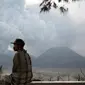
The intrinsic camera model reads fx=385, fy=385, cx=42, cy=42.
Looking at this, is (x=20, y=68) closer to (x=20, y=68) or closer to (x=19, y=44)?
(x=20, y=68)

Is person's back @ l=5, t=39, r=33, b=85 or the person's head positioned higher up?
the person's head

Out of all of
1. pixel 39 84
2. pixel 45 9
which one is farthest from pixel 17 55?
pixel 45 9

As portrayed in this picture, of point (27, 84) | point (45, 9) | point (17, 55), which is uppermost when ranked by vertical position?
point (45, 9)

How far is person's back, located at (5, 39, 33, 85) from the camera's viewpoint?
7.05m

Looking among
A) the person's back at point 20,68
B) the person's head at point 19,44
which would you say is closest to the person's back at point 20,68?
the person's back at point 20,68

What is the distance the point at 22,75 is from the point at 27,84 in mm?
210

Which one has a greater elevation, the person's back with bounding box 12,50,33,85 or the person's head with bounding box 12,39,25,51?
the person's head with bounding box 12,39,25,51

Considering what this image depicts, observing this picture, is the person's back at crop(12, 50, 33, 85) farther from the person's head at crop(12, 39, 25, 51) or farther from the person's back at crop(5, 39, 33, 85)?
the person's head at crop(12, 39, 25, 51)

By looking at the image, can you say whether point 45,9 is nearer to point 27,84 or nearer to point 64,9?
point 64,9

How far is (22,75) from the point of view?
23.2 feet

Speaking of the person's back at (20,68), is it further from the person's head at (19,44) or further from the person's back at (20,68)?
the person's head at (19,44)

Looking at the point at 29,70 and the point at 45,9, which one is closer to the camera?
the point at 29,70

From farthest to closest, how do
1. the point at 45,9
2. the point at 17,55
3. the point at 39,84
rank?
the point at 45,9
the point at 39,84
the point at 17,55

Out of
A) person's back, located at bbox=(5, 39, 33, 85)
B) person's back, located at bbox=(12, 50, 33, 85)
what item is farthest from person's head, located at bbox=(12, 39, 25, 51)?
person's back, located at bbox=(12, 50, 33, 85)
